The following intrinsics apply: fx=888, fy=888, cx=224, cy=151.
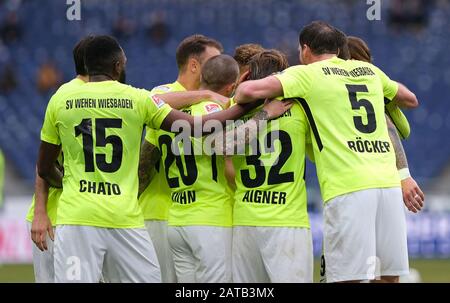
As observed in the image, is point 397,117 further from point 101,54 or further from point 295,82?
point 101,54

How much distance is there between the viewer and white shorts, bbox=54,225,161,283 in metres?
6.35

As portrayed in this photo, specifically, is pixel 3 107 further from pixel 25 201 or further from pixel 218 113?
pixel 218 113

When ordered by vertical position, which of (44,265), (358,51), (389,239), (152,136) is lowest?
(44,265)

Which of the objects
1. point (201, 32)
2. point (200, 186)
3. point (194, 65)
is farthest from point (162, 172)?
point (201, 32)

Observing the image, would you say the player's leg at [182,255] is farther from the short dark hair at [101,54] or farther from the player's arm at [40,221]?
the short dark hair at [101,54]

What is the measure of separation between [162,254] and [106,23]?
52.6 feet

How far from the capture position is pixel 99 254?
21.0 feet

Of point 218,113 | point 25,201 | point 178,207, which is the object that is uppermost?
point 218,113

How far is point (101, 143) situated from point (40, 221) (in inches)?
34.0

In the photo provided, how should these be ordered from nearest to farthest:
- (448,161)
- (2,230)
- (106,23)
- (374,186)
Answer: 1. (374,186)
2. (2,230)
3. (448,161)
4. (106,23)

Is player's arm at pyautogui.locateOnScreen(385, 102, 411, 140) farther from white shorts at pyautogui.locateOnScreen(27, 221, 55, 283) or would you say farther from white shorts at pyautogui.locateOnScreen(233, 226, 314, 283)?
white shorts at pyautogui.locateOnScreen(27, 221, 55, 283)
